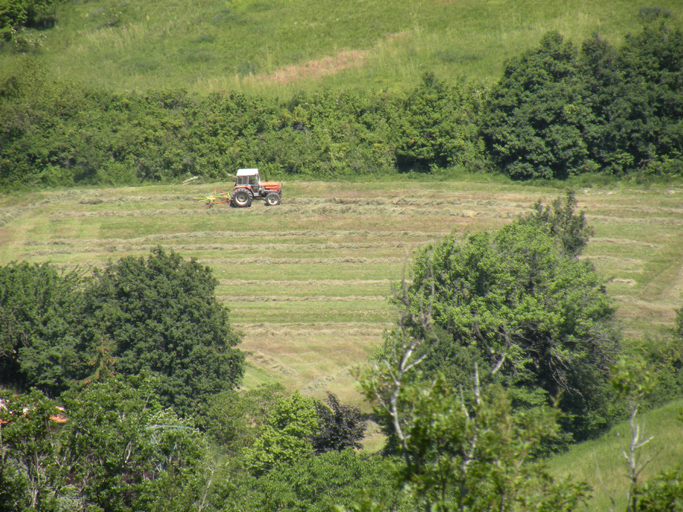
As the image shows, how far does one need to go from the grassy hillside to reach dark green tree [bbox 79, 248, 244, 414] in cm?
3520

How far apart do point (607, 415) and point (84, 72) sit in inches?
2185

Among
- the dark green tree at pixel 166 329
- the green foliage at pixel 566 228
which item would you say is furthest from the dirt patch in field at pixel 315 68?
the dark green tree at pixel 166 329

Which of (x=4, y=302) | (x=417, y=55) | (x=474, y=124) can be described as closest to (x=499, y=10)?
(x=417, y=55)

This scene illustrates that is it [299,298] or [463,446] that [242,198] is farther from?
[463,446]

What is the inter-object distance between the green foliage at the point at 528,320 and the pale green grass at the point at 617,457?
1649mm

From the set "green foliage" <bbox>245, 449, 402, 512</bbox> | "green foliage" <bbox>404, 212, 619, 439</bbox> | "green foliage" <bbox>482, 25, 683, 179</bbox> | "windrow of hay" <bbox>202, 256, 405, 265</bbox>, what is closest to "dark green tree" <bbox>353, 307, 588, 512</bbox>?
"green foliage" <bbox>245, 449, 402, 512</bbox>

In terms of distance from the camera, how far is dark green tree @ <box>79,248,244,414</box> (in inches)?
959

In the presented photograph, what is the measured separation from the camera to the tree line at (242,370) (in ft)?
44.6

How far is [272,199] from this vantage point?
4631 centimetres

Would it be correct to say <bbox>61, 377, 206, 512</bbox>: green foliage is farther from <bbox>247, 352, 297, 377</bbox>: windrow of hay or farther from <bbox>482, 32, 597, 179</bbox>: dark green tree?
<bbox>482, 32, 597, 179</bbox>: dark green tree

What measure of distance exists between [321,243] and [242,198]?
→ 7522 mm

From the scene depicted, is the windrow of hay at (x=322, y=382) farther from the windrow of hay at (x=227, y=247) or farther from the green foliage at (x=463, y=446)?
the green foliage at (x=463, y=446)

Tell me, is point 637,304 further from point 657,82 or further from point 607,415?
point 657,82

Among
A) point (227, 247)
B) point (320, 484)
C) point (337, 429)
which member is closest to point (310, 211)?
point (227, 247)
